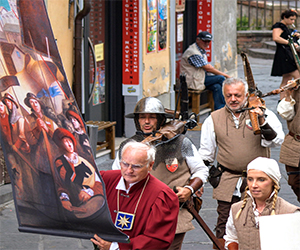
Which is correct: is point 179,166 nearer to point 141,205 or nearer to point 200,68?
point 141,205

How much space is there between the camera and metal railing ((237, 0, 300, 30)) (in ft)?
75.5

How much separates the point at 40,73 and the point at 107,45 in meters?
6.50

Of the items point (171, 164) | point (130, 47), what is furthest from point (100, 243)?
point (130, 47)

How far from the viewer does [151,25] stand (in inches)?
380

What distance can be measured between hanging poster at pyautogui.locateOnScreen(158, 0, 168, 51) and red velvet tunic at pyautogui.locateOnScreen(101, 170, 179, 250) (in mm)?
6881

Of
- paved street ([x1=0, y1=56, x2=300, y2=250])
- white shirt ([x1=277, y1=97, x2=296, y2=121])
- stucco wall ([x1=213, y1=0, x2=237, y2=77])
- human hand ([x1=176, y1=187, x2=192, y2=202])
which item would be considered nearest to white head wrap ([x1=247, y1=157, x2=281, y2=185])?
human hand ([x1=176, y1=187, x2=192, y2=202])

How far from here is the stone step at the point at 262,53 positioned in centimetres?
2060

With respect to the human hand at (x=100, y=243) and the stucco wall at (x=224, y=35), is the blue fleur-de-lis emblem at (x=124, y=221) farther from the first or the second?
the stucco wall at (x=224, y=35)

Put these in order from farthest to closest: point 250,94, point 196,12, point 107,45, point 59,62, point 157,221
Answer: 1. point 196,12
2. point 107,45
3. point 250,94
4. point 157,221
5. point 59,62

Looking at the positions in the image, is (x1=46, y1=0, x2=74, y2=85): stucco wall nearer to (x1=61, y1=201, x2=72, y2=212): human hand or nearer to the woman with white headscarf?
the woman with white headscarf

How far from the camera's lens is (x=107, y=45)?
30.4 feet

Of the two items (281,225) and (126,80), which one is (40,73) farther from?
(126,80)

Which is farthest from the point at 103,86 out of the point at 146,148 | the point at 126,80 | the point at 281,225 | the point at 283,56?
the point at 281,225

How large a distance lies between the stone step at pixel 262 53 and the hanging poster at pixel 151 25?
1142cm
